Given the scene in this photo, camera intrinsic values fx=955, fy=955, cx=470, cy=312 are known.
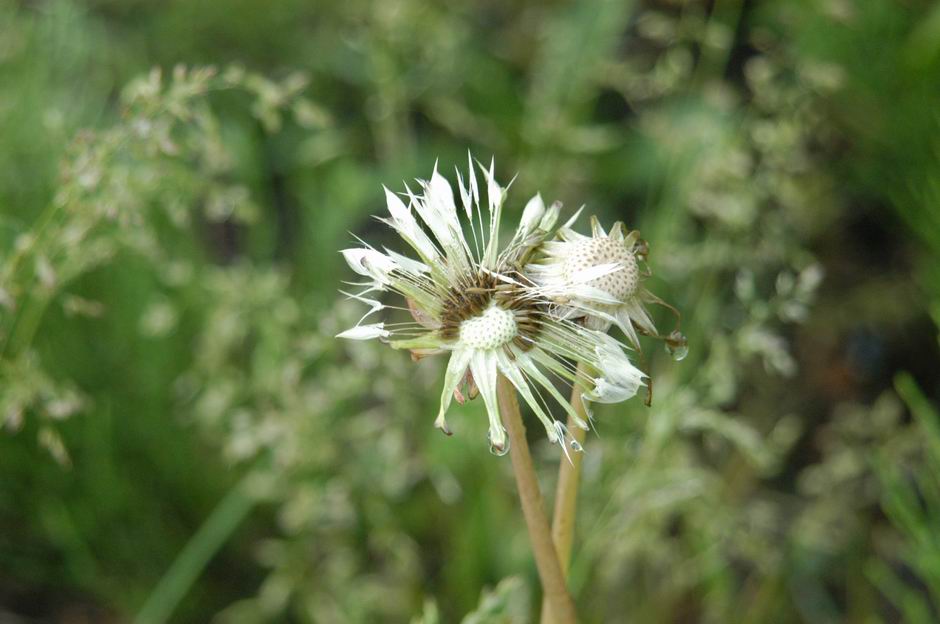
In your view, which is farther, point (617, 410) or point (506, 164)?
point (506, 164)

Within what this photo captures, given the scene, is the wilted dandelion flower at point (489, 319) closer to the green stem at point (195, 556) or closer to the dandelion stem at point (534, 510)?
the dandelion stem at point (534, 510)

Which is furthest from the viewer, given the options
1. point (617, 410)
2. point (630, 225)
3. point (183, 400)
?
point (630, 225)

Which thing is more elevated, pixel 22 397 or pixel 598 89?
pixel 598 89

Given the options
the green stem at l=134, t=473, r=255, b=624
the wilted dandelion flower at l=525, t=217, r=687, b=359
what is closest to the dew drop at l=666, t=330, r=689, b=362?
the wilted dandelion flower at l=525, t=217, r=687, b=359

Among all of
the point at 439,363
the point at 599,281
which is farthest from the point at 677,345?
the point at 439,363

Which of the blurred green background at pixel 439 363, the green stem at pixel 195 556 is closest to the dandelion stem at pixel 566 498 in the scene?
the blurred green background at pixel 439 363

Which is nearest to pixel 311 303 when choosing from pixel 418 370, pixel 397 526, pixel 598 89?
pixel 418 370

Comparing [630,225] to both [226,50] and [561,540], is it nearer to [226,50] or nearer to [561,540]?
[226,50]
